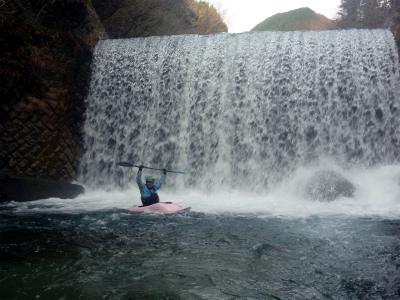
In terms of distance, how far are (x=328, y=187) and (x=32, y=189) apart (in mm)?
7016

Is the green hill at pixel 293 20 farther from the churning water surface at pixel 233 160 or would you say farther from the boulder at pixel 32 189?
the boulder at pixel 32 189

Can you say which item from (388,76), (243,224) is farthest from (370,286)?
(388,76)

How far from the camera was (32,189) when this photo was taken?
28.1 feet

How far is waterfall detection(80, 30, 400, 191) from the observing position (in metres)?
9.45

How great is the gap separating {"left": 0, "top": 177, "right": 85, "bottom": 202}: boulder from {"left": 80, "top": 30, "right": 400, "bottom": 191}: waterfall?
1.22m

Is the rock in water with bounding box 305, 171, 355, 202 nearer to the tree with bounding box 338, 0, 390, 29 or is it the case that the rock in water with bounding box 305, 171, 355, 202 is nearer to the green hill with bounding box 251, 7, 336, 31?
the tree with bounding box 338, 0, 390, 29

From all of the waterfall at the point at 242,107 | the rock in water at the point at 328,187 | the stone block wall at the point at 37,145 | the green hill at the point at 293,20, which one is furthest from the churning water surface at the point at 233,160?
the green hill at the point at 293,20

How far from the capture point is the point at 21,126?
871cm

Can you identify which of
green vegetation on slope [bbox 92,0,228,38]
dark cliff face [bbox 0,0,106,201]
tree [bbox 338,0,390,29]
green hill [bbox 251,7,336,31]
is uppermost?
green hill [bbox 251,7,336,31]

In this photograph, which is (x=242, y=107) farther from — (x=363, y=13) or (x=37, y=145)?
(x=363, y=13)

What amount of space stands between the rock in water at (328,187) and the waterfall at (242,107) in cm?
98

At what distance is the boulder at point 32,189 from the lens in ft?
27.2

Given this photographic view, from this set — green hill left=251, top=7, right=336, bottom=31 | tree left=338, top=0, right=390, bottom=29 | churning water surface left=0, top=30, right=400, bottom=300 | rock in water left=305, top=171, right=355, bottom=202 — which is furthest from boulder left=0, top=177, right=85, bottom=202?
green hill left=251, top=7, right=336, bottom=31

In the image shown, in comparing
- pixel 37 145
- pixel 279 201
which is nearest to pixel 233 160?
pixel 279 201
